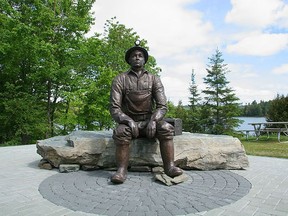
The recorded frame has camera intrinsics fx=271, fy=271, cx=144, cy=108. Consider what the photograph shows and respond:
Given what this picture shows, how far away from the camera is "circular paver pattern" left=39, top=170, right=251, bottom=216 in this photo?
3.24 metres

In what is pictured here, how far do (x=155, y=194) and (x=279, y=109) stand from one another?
1545 cm

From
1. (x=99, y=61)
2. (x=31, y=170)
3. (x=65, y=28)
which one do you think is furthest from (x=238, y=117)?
(x=31, y=170)

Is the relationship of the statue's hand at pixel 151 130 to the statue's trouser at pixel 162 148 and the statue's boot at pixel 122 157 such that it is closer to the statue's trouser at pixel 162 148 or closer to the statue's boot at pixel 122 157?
the statue's trouser at pixel 162 148

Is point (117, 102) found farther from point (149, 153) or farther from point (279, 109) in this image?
point (279, 109)

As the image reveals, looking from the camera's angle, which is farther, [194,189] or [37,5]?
[37,5]

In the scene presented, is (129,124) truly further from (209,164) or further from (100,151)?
(209,164)

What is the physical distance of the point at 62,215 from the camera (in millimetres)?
3053

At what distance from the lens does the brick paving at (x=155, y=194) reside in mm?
3178

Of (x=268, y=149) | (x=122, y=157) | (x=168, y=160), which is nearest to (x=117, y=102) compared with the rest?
(x=122, y=157)

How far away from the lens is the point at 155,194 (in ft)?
12.3

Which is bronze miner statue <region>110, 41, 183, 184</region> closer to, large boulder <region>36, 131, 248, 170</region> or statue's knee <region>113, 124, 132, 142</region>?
statue's knee <region>113, 124, 132, 142</region>

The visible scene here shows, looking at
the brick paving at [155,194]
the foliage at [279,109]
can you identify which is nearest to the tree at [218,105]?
the foliage at [279,109]

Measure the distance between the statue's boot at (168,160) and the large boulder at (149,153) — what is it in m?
0.59

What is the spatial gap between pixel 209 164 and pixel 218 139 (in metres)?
0.61
